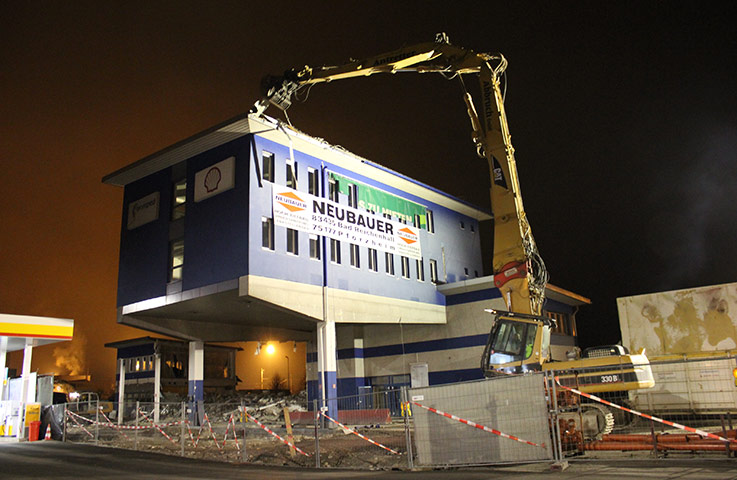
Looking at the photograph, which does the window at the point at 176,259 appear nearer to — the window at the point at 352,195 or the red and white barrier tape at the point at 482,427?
the window at the point at 352,195

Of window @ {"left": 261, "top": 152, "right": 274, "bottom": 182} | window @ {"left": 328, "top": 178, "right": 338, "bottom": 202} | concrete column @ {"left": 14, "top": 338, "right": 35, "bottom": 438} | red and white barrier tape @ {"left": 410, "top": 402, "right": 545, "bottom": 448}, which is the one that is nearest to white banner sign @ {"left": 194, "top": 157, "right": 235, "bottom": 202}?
window @ {"left": 261, "top": 152, "right": 274, "bottom": 182}

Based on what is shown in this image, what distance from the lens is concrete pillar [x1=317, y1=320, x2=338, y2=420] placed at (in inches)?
1037

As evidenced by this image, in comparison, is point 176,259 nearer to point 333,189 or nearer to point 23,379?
point 23,379

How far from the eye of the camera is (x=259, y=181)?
2555cm

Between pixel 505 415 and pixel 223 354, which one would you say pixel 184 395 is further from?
pixel 505 415

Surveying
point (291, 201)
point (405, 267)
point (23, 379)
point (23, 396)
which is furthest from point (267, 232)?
point (23, 396)

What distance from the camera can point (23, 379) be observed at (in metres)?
24.0

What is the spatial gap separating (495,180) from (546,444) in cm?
1077

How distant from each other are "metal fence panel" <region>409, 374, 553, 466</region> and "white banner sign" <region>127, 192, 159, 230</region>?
21.6 meters

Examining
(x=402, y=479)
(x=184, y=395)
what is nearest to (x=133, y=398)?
(x=184, y=395)

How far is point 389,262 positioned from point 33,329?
1711 cm

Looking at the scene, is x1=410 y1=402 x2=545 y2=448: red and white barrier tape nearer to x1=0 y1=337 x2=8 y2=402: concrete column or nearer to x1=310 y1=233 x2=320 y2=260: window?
x1=310 y1=233 x2=320 y2=260: window

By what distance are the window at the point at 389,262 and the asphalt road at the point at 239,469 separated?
1661 cm

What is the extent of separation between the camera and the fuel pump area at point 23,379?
928 inches
